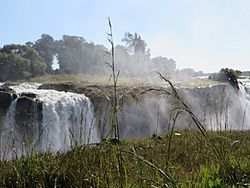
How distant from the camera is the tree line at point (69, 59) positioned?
60062mm

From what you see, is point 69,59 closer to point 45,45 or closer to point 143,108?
point 45,45

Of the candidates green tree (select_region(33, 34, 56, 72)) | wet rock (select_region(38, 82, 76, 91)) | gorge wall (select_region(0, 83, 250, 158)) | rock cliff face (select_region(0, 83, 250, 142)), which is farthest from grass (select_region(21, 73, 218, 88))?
green tree (select_region(33, 34, 56, 72))

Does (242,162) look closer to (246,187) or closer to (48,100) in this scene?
(246,187)

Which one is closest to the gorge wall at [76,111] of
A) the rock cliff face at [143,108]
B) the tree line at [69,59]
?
the rock cliff face at [143,108]

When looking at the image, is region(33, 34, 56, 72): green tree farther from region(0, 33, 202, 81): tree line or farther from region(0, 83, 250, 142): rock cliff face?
region(0, 83, 250, 142): rock cliff face

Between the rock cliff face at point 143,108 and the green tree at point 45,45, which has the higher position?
the green tree at point 45,45

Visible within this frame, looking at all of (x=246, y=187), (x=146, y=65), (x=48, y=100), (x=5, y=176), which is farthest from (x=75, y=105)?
(x=146, y=65)

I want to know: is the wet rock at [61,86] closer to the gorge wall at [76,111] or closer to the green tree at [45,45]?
the gorge wall at [76,111]

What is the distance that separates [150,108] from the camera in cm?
3325

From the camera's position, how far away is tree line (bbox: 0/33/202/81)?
60.1 m

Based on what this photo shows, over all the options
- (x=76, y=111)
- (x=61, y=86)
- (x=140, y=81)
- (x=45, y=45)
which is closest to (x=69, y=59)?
(x=45, y=45)

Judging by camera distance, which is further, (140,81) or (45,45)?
(45,45)

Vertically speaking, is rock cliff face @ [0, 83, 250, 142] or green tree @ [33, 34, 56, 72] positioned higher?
green tree @ [33, 34, 56, 72]

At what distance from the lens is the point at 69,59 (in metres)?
80.8
